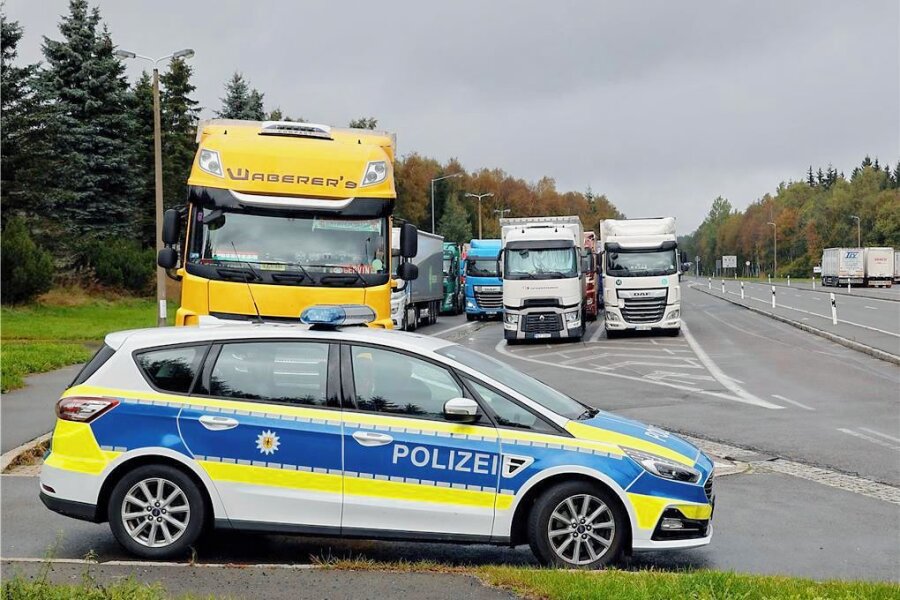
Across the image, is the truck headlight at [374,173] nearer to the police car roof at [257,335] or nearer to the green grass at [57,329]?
the police car roof at [257,335]

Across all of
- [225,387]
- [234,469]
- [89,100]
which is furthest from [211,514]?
[89,100]

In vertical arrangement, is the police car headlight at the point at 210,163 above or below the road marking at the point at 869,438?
above

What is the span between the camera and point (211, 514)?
6.52 meters

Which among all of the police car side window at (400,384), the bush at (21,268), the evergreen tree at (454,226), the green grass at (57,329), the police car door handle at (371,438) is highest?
the evergreen tree at (454,226)

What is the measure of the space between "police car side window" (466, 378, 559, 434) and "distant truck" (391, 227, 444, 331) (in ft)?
75.2

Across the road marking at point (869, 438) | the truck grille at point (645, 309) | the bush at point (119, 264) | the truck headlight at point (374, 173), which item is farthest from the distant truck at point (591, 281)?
the truck headlight at point (374, 173)

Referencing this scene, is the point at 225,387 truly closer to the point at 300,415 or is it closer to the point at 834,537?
the point at 300,415

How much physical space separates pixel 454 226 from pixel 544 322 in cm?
6625

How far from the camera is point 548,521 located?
6289 millimetres

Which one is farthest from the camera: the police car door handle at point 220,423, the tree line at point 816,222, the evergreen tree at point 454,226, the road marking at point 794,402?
the tree line at point 816,222

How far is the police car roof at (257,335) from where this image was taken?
678 cm

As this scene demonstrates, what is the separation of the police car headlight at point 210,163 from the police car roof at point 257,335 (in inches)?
204

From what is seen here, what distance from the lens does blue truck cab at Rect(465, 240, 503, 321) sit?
43.1 meters

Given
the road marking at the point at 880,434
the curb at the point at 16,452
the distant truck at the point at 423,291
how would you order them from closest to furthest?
the curb at the point at 16,452 < the road marking at the point at 880,434 < the distant truck at the point at 423,291
